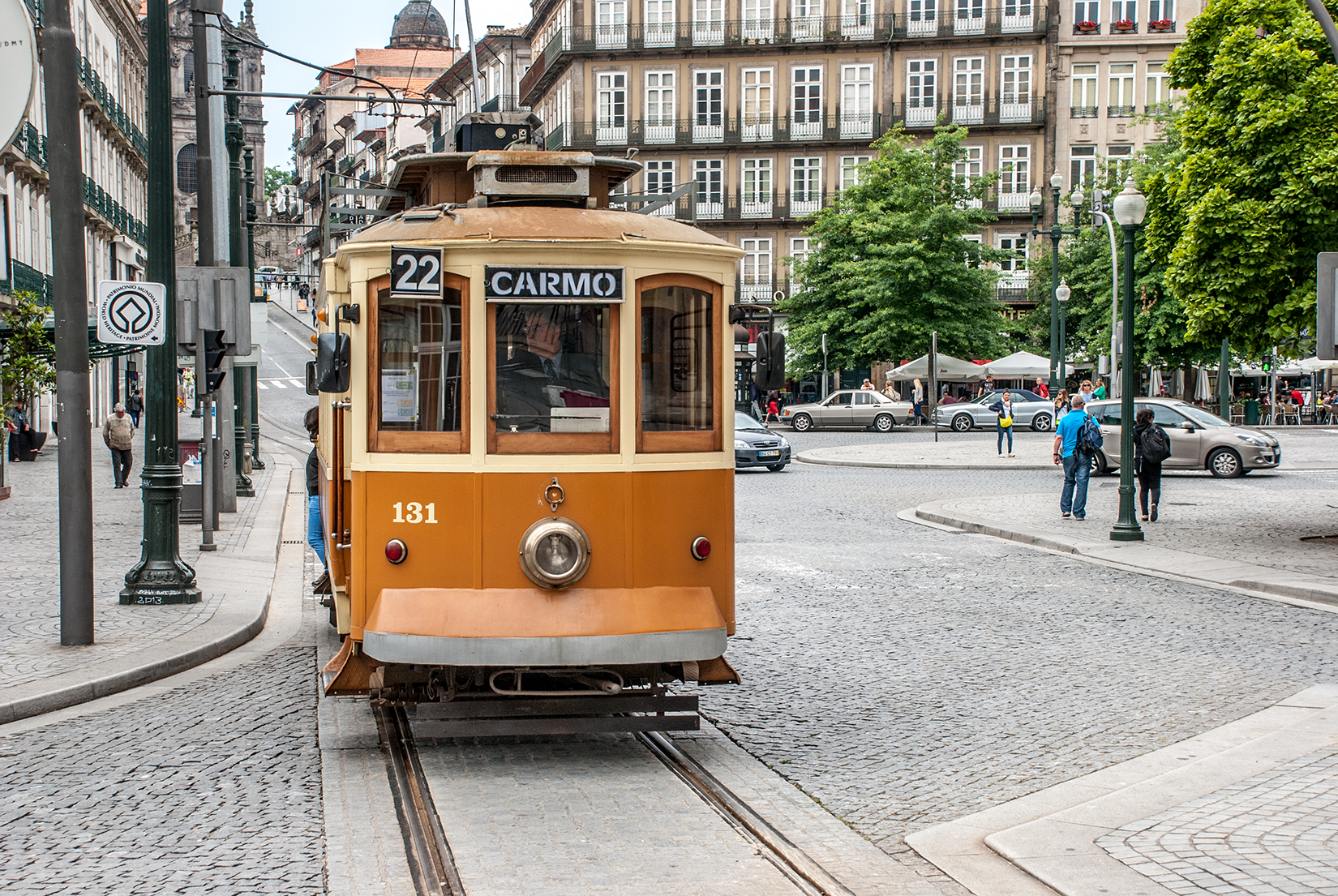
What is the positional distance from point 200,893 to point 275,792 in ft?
4.72

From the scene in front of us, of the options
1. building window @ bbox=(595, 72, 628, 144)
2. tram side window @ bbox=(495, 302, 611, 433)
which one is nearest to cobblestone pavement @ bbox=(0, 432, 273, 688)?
tram side window @ bbox=(495, 302, 611, 433)

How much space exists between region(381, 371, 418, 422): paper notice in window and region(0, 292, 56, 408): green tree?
22297mm

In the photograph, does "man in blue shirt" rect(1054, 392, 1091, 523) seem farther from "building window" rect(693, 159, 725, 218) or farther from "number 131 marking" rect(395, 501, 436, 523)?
"building window" rect(693, 159, 725, 218)

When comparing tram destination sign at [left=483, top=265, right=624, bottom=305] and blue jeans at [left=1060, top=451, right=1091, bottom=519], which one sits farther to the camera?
blue jeans at [left=1060, top=451, right=1091, bottom=519]

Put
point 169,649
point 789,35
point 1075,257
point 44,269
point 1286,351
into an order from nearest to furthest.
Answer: point 169,649 < point 1286,351 < point 44,269 < point 1075,257 < point 789,35

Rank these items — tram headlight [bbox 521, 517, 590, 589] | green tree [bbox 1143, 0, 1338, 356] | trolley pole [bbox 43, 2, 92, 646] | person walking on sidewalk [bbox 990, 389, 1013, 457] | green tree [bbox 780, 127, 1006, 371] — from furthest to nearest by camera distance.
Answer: green tree [bbox 780, 127, 1006, 371] < person walking on sidewalk [bbox 990, 389, 1013, 457] < green tree [bbox 1143, 0, 1338, 356] < trolley pole [bbox 43, 2, 92, 646] < tram headlight [bbox 521, 517, 590, 589]

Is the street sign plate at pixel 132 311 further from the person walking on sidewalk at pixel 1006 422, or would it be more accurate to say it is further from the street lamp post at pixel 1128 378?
the person walking on sidewalk at pixel 1006 422

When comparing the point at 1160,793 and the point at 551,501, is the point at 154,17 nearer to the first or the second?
the point at 551,501

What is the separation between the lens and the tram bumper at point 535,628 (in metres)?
6.98

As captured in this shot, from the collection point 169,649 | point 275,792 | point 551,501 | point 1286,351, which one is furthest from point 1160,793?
point 1286,351

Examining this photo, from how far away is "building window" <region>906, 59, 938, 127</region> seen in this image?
213ft

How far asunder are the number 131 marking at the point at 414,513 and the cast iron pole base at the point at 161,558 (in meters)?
6.08

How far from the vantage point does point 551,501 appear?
7.21 metres

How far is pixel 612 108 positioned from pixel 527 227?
2357 inches
